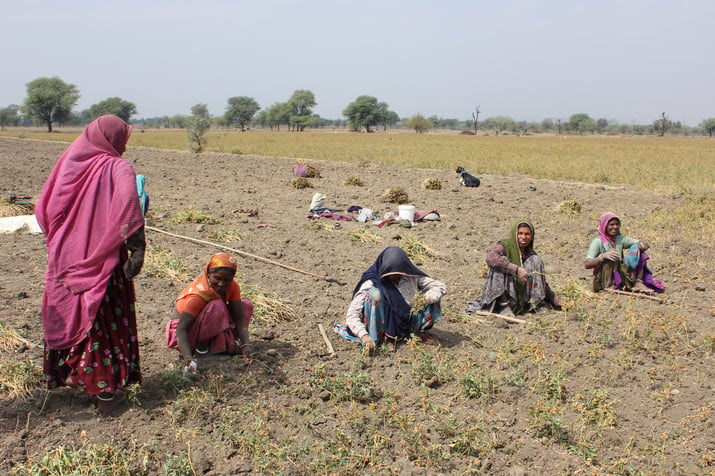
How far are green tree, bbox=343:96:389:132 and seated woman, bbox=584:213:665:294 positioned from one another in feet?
293

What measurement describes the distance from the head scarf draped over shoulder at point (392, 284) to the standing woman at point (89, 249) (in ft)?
6.49

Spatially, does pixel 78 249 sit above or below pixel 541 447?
above

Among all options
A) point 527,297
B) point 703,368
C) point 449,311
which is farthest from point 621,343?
point 449,311

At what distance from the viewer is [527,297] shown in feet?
18.4

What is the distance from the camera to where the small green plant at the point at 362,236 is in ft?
26.7

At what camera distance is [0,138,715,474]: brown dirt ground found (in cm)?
330

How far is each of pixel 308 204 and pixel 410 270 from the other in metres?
6.42

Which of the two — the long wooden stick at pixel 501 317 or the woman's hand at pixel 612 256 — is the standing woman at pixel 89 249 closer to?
the long wooden stick at pixel 501 317

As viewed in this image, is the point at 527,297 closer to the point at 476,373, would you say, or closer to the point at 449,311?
the point at 449,311

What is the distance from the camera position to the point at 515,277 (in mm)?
5469

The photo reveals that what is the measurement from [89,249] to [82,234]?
9cm

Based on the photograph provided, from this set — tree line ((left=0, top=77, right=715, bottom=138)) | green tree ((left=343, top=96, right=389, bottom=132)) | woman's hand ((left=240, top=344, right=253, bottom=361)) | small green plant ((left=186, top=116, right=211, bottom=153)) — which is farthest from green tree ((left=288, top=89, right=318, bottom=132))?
woman's hand ((left=240, top=344, right=253, bottom=361))

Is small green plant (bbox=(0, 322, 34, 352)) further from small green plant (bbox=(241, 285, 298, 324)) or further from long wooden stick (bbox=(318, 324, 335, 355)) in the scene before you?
long wooden stick (bbox=(318, 324, 335, 355))

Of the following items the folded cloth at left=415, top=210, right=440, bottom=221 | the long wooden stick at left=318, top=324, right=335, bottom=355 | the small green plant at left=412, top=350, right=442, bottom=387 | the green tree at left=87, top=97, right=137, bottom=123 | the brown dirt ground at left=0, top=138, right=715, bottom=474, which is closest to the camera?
the brown dirt ground at left=0, top=138, right=715, bottom=474
